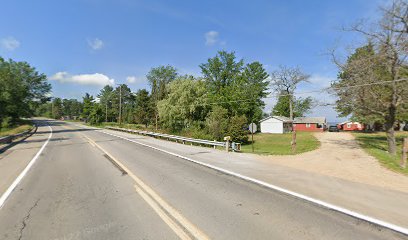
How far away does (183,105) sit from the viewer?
38.9m

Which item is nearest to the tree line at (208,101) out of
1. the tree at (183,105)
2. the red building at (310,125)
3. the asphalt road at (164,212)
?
the tree at (183,105)

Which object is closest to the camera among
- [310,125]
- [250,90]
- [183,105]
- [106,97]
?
[183,105]

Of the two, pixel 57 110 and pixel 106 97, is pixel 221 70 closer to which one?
pixel 106 97

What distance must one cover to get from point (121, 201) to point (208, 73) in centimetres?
5077

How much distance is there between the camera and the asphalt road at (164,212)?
4172mm

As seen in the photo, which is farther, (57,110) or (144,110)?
(57,110)

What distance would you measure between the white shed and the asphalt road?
168 ft

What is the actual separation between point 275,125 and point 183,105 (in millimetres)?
27611

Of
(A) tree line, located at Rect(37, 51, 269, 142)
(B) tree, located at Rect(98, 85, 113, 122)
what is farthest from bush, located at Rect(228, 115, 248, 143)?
(B) tree, located at Rect(98, 85, 113, 122)

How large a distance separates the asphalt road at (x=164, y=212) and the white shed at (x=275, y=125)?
51244 mm

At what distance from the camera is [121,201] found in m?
5.87

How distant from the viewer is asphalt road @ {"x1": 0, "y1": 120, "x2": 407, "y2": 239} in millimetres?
4172

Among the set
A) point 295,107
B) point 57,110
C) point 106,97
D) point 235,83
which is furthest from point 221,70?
point 57,110

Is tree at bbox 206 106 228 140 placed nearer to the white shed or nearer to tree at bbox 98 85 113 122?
the white shed
